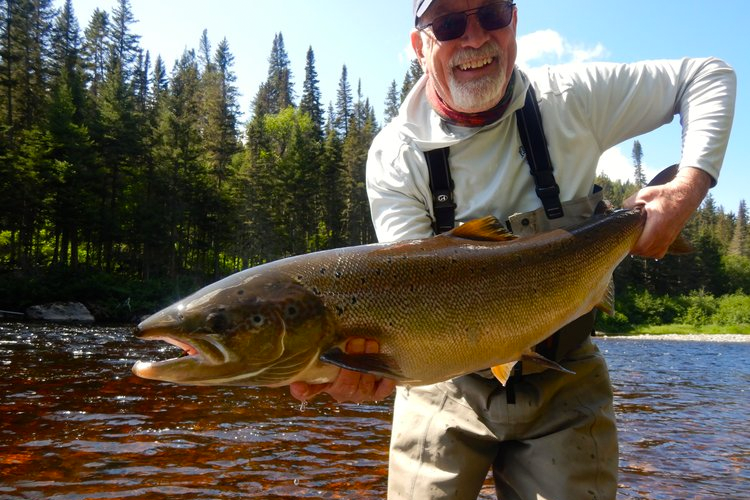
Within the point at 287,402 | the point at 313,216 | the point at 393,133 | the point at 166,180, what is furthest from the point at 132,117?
the point at 393,133

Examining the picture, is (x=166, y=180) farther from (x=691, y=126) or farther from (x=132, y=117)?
(x=691, y=126)

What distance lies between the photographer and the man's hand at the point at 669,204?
2777 mm

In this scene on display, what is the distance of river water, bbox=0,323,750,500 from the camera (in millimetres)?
6059

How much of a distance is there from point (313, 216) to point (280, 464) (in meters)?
49.9

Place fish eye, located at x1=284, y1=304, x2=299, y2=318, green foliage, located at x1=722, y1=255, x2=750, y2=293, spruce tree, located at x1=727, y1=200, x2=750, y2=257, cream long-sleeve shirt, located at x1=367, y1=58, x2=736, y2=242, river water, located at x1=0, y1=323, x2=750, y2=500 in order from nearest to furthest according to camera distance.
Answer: fish eye, located at x1=284, y1=304, x2=299, y2=318 < cream long-sleeve shirt, located at x1=367, y1=58, x2=736, y2=242 < river water, located at x1=0, y1=323, x2=750, y2=500 < green foliage, located at x1=722, y1=255, x2=750, y2=293 < spruce tree, located at x1=727, y1=200, x2=750, y2=257

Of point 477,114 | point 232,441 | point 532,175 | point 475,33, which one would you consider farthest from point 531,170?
point 232,441

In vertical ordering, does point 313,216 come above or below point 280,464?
above

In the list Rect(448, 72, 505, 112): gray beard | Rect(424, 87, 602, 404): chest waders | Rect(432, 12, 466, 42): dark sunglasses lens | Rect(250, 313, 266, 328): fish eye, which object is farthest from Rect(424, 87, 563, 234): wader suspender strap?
Rect(250, 313, 266, 328): fish eye

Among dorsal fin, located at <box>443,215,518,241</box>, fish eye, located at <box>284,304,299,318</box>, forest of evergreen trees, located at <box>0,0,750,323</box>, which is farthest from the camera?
forest of evergreen trees, located at <box>0,0,750,323</box>

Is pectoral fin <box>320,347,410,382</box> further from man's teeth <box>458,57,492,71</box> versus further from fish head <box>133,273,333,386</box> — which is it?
man's teeth <box>458,57,492,71</box>

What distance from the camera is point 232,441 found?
25.0 ft

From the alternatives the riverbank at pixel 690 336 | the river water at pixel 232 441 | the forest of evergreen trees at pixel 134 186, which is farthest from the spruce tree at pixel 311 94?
the river water at pixel 232 441

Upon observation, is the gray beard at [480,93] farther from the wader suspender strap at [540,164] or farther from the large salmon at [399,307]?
the large salmon at [399,307]

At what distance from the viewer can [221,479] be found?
6203mm
